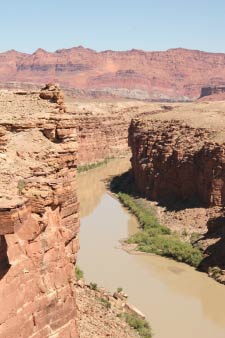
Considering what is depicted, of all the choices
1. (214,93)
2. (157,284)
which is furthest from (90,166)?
(214,93)

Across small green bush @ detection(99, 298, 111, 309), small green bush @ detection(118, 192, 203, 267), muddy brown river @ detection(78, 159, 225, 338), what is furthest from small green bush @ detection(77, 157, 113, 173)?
small green bush @ detection(99, 298, 111, 309)

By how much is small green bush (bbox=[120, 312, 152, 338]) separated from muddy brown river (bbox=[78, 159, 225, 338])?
2.78 feet

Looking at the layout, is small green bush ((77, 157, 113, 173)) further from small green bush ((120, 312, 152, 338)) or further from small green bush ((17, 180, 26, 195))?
small green bush ((17, 180, 26, 195))

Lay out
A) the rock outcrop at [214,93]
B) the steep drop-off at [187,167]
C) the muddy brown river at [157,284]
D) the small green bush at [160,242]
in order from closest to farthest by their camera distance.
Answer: the muddy brown river at [157,284]
the small green bush at [160,242]
the steep drop-off at [187,167]
the rock outcrop at [214,93]

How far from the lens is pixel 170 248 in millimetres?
29062

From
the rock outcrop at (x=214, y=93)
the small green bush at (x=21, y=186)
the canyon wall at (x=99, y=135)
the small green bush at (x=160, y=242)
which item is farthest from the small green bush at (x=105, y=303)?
the rock outcrop at (x=214, y=93)

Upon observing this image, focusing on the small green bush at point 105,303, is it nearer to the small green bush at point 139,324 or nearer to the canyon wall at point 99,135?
the small green bush at point 139,324

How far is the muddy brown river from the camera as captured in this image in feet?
70.3

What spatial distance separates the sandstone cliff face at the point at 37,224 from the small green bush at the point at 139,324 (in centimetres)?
760

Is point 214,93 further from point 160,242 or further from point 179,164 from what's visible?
point 160,242

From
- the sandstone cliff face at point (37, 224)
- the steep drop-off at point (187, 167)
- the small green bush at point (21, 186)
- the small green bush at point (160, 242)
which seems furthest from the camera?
the steep drop-off at point (187, 167)

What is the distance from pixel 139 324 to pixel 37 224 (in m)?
10.7

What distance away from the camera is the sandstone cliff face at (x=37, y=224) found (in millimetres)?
8836

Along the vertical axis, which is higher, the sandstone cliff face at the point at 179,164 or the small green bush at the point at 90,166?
the sandstone cliff face at the point at 179,164
